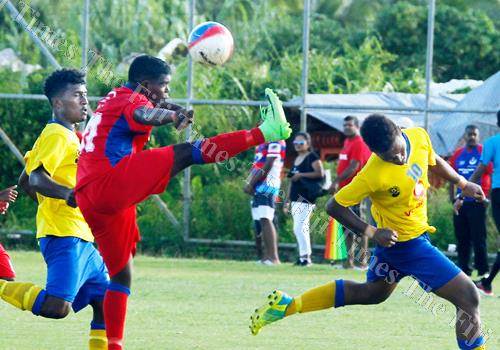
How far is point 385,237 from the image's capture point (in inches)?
323

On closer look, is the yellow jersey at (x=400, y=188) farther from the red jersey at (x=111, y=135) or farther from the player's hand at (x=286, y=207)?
the player's hand at (x=286, y=207)

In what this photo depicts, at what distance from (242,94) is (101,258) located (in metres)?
14.1

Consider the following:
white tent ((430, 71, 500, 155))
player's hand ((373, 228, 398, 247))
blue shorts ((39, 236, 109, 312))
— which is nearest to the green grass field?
blue shorts ((39, 236, 109, 312))

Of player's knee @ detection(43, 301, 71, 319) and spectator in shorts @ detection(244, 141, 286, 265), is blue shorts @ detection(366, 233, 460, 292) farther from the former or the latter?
spectator in shorts @ detection(244, 141, 286, 265)

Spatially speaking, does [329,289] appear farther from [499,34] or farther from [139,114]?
[499,34]

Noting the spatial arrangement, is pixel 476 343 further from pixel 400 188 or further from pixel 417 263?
pixel 400 188

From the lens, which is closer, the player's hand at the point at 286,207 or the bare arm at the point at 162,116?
the bare arm at the point at 162,116

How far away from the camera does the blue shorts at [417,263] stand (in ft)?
27.5

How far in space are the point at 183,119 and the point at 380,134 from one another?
4.72ft

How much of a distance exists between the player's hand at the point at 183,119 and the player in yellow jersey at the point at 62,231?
1.00 metres

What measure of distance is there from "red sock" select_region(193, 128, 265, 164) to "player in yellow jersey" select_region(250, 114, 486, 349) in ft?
2.88

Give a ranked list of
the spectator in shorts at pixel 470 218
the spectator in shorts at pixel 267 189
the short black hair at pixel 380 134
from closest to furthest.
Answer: the short black hair at pixel 380 134 → the spectator in shorts at pixel 470 218 → the spectator in shorts at pixel 267 189

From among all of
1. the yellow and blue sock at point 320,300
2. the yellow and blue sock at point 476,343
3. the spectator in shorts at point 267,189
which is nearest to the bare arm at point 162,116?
the yellow and blue sock at point 320,300

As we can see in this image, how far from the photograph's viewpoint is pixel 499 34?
2955 cm
